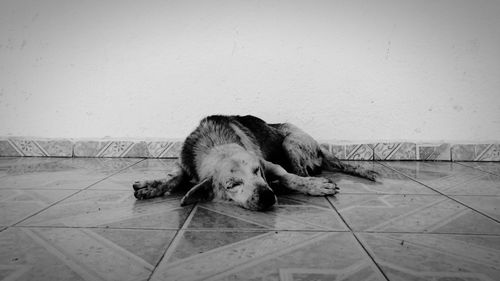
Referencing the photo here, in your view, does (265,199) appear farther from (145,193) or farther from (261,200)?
(145,193)

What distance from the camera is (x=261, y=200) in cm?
182

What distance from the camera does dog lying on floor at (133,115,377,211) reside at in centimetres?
199

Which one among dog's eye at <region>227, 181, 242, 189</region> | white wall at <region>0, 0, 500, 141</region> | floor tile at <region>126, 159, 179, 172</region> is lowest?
floor tile at <region>126, 159, 179, 172</region>

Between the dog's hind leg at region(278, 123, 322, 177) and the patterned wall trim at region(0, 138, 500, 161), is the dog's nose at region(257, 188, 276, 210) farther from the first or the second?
the patterned wall trim at region(0, 138, 500, 161)

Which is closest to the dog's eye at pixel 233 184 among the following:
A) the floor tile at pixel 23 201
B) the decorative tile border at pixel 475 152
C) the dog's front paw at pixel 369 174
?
the floor tile at pixel 23 201

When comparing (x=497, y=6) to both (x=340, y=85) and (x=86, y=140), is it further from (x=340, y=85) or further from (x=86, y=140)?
(x=86, y=140)

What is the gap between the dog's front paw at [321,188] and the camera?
2.15 metres

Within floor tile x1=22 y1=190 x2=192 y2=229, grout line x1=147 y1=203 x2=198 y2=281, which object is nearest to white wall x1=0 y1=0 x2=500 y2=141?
floor tile x1=22 y1=190 x2=192 y2=229

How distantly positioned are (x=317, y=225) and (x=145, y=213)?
988 millimetres

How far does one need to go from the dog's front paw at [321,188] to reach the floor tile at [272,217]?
0.23 m

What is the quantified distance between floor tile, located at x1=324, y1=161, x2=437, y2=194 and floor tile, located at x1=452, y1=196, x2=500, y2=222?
0.75 ft

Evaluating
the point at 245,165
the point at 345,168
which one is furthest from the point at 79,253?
the point at 345,168

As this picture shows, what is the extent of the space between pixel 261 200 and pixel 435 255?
0.93 m

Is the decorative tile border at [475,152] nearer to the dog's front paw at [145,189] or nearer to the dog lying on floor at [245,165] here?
the dog lying on floor at [245,165]
